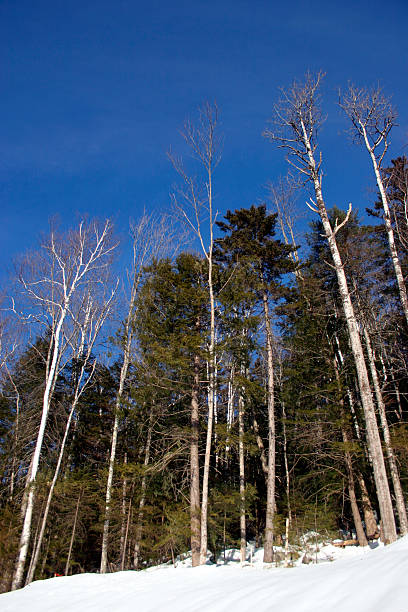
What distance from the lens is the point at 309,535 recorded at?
10375 millimetres

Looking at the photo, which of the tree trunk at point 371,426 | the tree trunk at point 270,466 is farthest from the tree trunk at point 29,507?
the tree trunk at point 371,426

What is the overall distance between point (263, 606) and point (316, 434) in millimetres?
9998

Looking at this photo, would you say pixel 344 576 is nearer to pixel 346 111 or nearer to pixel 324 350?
pixel 324 350

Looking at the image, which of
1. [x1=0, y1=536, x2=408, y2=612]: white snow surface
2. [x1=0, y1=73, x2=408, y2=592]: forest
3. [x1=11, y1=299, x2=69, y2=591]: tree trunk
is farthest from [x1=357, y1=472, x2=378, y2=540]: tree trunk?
[x1=11, y1=299, x2=69, y2=591]: tree trunk

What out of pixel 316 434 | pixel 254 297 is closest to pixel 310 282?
pixel 254 297

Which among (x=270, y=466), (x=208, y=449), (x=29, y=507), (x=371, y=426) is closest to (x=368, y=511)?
(x=270, y=466)

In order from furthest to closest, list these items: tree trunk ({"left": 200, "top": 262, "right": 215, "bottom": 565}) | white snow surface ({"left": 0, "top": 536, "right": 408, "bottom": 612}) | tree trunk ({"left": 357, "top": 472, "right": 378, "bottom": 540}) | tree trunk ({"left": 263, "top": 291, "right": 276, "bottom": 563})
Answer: tree trunk ({"left": 357, "top": 472, "right": 378, "bottom": 540})
tree trunk ({"left": 263, "top": 291, "right": 276, "bottom": 563})
tree trunk ({"left": 200, "top": 262, "right": 215, "bottom": 565})
white snow surface ({"left": 0, "top": 536, "right": 408, "bottom": 612})

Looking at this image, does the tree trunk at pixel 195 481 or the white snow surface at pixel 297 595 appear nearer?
the white snow surface at pixel 297 595

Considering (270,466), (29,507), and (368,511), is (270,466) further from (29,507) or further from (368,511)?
(29,507)

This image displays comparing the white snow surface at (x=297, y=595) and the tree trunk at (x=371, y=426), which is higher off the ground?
the tree trunk at (x=371, y=426)

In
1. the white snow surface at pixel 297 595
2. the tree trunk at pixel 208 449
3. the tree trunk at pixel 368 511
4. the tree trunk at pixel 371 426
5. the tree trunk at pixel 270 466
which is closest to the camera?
the white snow surface at pixel 297 595

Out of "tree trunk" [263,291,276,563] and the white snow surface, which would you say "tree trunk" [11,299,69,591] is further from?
"tree trunk" [263,291,276,563]

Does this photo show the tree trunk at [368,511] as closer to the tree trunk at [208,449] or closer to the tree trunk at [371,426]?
the tree trunk at [371,426]

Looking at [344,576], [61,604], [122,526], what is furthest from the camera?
[122,526]
